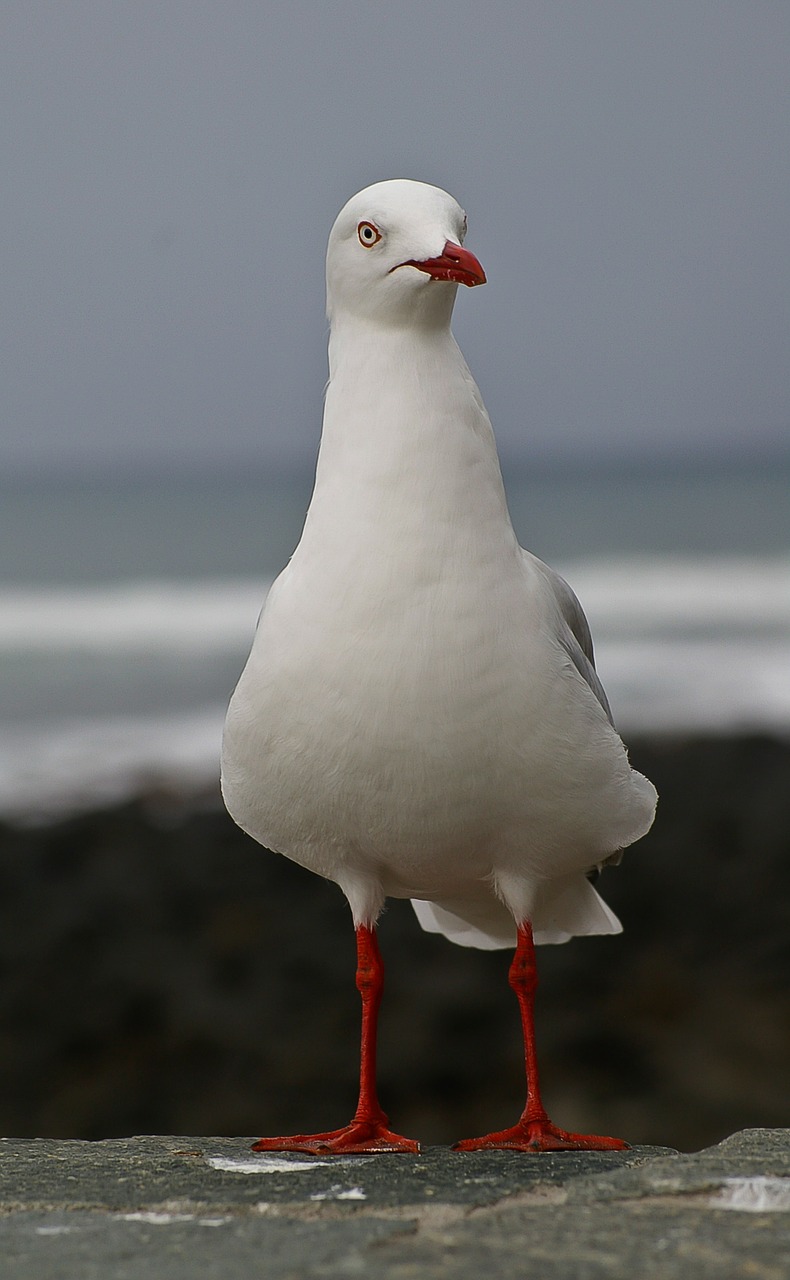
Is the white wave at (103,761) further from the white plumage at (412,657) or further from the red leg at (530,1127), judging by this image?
the white plumage at (412,657)

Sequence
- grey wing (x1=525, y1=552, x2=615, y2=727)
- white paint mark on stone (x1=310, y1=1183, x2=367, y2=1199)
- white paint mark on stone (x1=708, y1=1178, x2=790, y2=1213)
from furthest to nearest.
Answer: grey wing (x1=525, y1=552, x2=615, y2=727) → white paint mark on stone (x1=310, y1=1183, x2=367, y2=1199) → white paint mark on stone (x1=708, y1=1178, x2=790, y2=1213)

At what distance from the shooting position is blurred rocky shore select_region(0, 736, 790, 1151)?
24.6ft

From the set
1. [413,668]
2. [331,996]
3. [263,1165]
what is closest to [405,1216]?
[263,1165]

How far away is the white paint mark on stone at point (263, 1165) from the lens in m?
3.39

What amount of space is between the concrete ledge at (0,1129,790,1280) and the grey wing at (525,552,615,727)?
3.80ft

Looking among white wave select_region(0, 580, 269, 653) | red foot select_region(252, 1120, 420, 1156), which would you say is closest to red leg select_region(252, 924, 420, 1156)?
red foot select_region(252, 1120, 420, 1156)

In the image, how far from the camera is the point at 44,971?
812cm

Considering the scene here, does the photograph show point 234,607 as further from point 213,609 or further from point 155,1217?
point 155,1217

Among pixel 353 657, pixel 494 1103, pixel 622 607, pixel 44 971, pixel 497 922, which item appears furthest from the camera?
pixel 622 607

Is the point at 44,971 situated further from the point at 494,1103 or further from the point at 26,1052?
the point at 494,1103

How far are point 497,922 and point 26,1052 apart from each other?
4058 mm

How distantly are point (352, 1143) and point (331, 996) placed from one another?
4.26 metres

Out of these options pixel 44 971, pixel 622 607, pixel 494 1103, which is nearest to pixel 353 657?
pixel 494 1103

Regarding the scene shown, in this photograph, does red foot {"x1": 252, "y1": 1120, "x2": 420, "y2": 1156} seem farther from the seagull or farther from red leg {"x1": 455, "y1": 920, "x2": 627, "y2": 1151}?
red leg {"x1": 455, "y1": 920, "x2": 627, "y2": 1151}
